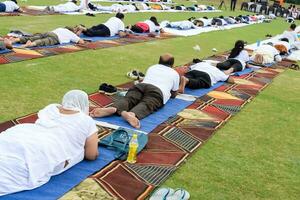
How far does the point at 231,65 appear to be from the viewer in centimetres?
990

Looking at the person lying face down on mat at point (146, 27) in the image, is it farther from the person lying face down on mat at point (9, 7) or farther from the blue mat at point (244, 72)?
the blue mat at point (244, 72)

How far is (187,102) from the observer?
687 centimetres

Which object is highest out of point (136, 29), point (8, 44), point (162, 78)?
point (162, 78)

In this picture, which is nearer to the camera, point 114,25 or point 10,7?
point 114,25

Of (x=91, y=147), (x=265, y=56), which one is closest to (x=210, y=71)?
(x=265, y=56)

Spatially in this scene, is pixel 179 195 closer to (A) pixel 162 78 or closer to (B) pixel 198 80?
(A) pixel 162 78

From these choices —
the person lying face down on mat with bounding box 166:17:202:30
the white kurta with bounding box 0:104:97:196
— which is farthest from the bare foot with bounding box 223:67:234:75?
the person lying face down on mat with bounding box 166:17:202:30

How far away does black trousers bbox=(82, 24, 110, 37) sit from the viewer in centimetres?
1197

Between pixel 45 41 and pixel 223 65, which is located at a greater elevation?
pixel 45 41

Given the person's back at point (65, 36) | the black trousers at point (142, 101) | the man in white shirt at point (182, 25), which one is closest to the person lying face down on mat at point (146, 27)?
the man in white shirt at point (182, 25)

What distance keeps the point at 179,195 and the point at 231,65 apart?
6.54m

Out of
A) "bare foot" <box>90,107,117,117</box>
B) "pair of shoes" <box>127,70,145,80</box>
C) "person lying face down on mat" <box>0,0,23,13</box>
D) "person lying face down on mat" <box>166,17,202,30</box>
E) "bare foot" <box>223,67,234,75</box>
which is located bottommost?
"person lying face down on mat" <box>166,17,202,30</box>

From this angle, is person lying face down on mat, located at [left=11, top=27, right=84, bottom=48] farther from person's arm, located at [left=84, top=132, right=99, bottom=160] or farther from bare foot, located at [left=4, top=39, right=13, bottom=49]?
person's arm, located at [left=84, top=132, right=99, bottom=160]

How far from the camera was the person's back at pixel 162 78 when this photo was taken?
20.2ft
